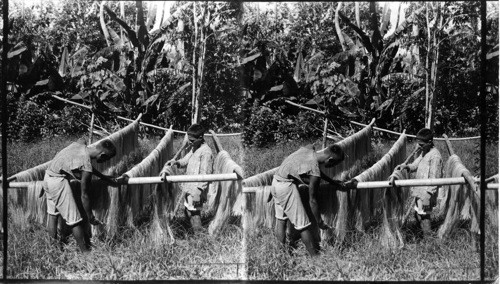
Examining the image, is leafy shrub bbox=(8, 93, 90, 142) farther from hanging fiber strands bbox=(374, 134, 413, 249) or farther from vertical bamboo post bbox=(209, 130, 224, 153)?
hanging fiber strands bbox=(374, 134, 413, 249)

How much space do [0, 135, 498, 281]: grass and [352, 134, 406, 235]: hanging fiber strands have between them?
0.29 feet

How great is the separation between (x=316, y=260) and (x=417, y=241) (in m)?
0.71

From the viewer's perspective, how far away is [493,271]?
557cm

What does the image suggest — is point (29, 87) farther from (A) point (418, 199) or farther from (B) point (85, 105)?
(A) point (418, 199)

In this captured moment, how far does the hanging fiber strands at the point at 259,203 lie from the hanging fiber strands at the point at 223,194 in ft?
0.30

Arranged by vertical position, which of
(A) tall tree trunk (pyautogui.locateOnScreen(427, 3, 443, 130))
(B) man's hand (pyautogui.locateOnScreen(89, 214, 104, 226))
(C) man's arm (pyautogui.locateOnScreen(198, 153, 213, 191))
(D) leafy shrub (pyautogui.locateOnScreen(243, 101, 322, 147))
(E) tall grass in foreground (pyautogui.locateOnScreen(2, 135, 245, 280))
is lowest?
(E) tall grass in foreground (pyautogui.locateOnScreen(2, 135, 245, 280))

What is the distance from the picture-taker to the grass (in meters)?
5.53

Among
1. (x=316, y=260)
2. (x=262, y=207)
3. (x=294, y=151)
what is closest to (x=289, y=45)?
(x=294, y=151)

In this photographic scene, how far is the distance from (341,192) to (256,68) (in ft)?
3.38

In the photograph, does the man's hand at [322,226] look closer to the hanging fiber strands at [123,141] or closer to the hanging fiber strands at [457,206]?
the hanging fiber strands at [457,206]

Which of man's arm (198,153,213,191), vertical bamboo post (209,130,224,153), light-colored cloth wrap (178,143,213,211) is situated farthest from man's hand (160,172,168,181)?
vertical bamboo post (209,130,224,153)

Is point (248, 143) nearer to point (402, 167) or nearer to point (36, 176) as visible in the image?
point (402, 167)

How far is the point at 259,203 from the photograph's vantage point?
5512 mm

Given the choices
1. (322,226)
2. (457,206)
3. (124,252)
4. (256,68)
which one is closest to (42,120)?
(124,252)
